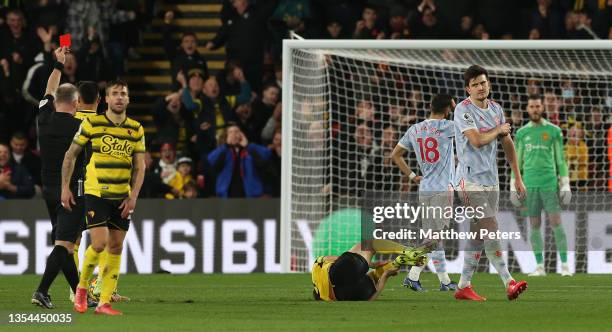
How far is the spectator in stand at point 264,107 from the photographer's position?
19.0m

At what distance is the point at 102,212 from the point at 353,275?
98.3 inches

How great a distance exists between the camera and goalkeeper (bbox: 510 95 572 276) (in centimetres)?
1594

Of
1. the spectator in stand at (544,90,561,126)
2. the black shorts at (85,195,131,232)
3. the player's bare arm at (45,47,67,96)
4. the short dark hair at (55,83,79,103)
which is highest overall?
the player's bare arm at (45,47,67,96)

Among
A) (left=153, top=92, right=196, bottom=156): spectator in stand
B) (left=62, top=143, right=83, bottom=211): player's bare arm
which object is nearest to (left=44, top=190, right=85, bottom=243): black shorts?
(left=62, top=143, right=83, bottom=211): player's bare arm

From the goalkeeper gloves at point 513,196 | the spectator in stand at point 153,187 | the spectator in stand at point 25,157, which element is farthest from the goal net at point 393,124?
the spectator in stand at point 25,157

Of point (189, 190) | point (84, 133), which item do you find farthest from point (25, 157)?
point (84, 133)

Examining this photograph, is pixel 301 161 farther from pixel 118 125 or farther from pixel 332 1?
pixel 118 125

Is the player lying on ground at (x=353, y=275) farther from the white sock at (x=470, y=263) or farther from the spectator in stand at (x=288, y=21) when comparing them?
the spectator in stand at (x=288, y=21)

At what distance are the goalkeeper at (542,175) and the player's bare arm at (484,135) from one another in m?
4.21

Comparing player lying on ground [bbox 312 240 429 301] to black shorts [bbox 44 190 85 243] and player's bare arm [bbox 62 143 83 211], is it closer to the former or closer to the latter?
black shorts [bbox 44 190 85 243]

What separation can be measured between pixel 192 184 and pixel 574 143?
15.5 ft

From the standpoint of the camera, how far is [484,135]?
1177cm

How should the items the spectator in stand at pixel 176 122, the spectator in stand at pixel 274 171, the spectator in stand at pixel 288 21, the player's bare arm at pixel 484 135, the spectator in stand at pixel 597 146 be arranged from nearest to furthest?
the player's bare arm at pixel 484 135 → the spectator in stand at pixel 597 146 → the spectator in stand at pixel 274 171 → the spectator in stand at pixel 176 122 → the spectator in stand at pixel 288 21

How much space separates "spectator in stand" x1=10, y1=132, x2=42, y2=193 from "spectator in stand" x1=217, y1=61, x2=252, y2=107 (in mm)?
2675
